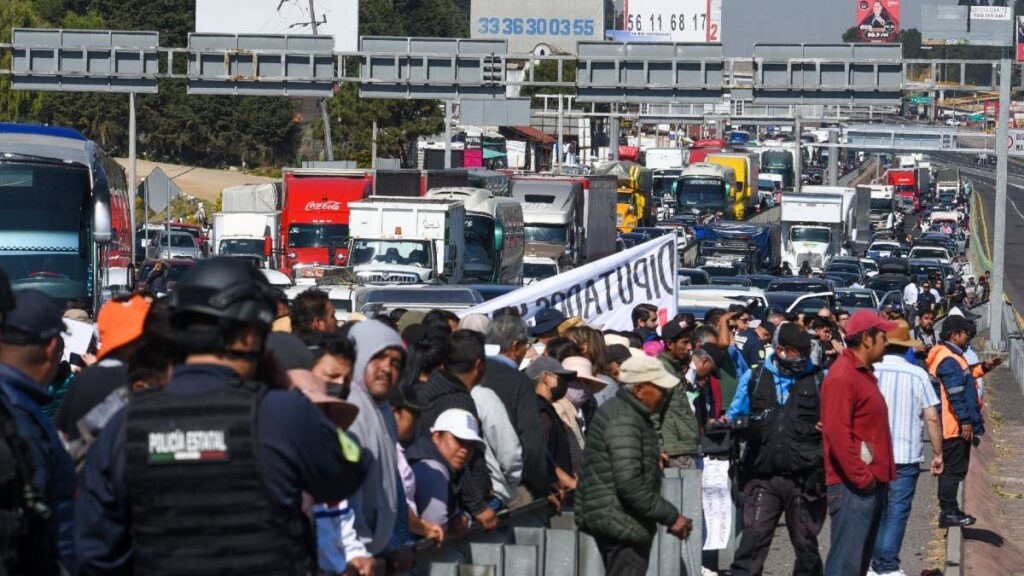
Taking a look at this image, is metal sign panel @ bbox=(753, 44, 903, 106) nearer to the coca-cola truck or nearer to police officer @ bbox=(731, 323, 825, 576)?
the coca-cola truck

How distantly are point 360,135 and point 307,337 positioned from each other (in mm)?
73009

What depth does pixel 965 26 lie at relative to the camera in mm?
51656

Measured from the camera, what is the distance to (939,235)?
233 feet

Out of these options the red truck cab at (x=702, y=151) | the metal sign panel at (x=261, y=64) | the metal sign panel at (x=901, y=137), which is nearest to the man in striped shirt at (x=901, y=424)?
the metal sign panel at (x=261, y=64)

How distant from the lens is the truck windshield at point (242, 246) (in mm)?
41781

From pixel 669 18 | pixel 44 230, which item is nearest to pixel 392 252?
pixel 44 230

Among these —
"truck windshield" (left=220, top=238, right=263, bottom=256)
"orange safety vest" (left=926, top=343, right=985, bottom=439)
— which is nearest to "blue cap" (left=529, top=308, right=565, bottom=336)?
"orange safety vest" (left=926, top=343, right=985, bottom=439)

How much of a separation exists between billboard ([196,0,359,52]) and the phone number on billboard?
59557 mm

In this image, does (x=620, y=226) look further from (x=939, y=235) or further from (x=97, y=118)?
(x=97, y=118)

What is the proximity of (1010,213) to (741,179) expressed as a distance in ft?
133

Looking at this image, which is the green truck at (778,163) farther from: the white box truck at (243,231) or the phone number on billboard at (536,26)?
the white box truck at (243,231)

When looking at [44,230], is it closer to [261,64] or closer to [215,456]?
[215,456]

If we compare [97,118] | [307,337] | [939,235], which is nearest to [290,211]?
[307,337]

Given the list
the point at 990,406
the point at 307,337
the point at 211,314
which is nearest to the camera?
the point at 211,314
